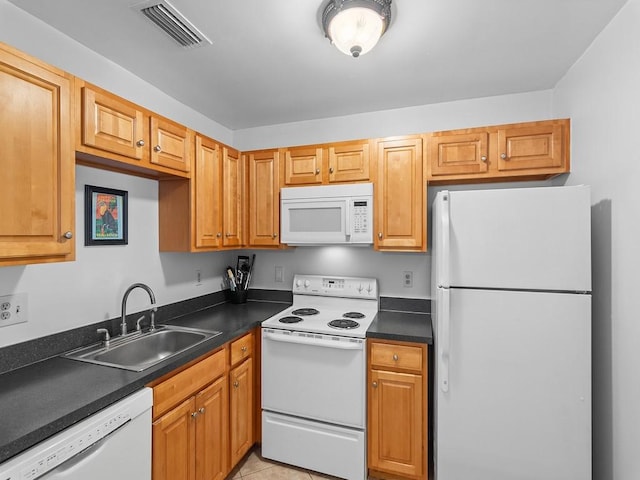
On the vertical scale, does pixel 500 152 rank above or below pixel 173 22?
below

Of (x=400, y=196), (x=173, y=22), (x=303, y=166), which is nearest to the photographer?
(x=173, y=22)

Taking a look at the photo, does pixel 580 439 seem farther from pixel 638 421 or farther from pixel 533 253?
pixel 533 253

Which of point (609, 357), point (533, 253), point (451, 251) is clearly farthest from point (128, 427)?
point (609, 357)

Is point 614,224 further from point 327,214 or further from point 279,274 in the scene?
point 279,274

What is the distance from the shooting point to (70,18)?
1500 millimetres

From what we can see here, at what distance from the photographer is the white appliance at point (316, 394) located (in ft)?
6.62

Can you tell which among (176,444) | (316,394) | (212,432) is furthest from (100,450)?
(316,394)

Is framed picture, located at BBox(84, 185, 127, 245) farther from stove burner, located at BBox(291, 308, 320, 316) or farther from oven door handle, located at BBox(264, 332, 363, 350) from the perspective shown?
stove burner, located at BBox(291, 308, 320, 316)

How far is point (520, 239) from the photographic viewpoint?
1654 mm

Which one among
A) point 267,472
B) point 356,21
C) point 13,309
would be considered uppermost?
point 356,21

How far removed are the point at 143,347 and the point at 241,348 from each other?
566mm

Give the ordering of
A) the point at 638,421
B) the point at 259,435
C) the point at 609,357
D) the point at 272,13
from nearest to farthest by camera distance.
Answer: the point at 638,421 → the point at 272,13 → the point at 609,357 → the point at 259,435

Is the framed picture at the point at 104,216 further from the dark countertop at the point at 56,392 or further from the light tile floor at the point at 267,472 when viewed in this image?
the light tile floor at the point at 267,472

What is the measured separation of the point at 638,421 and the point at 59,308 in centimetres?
266
